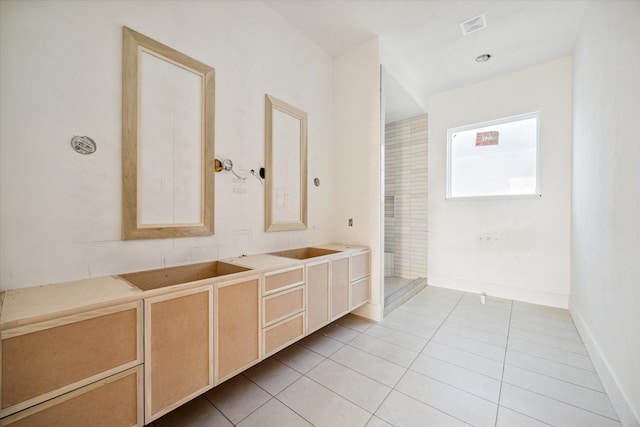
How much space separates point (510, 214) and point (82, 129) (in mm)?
4807

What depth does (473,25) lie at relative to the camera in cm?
279

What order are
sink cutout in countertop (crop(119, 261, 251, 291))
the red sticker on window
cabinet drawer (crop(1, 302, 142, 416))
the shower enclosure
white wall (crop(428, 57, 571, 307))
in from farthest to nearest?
the shower enclosure
the red sticker on window
white wall (crop(428, 57, 571, 307))
sink cutout in countertop (crop(119, 261, 251, 291))
cabinet drawer (crop(1, 302, 142, 416))

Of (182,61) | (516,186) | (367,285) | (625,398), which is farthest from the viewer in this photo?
(516,186)

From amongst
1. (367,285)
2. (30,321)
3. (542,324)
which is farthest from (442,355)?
(30,321)

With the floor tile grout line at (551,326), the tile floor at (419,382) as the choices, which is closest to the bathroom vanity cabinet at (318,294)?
the tile floor at (419,382)

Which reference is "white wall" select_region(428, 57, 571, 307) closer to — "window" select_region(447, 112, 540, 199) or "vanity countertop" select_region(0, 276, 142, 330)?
"window" select_region(447, 112, 540, 199)

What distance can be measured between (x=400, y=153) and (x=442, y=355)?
A: 3435mm

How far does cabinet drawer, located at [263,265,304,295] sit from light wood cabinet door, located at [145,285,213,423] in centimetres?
44

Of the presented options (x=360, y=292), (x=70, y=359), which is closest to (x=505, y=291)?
(x=360, y=292)

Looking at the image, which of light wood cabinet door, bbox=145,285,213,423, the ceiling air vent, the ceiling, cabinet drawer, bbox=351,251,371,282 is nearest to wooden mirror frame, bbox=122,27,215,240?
light wood cabinet door, bbox=145,285,213,423

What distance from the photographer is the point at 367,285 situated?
310 cm

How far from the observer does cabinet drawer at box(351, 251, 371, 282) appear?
2852 mm

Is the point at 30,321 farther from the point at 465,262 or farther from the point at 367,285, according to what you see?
the point at 465,262

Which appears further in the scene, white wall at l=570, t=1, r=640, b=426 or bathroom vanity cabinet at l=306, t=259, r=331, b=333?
bathroom vanity cabinet at l=306, t=259, r=331, b=333
